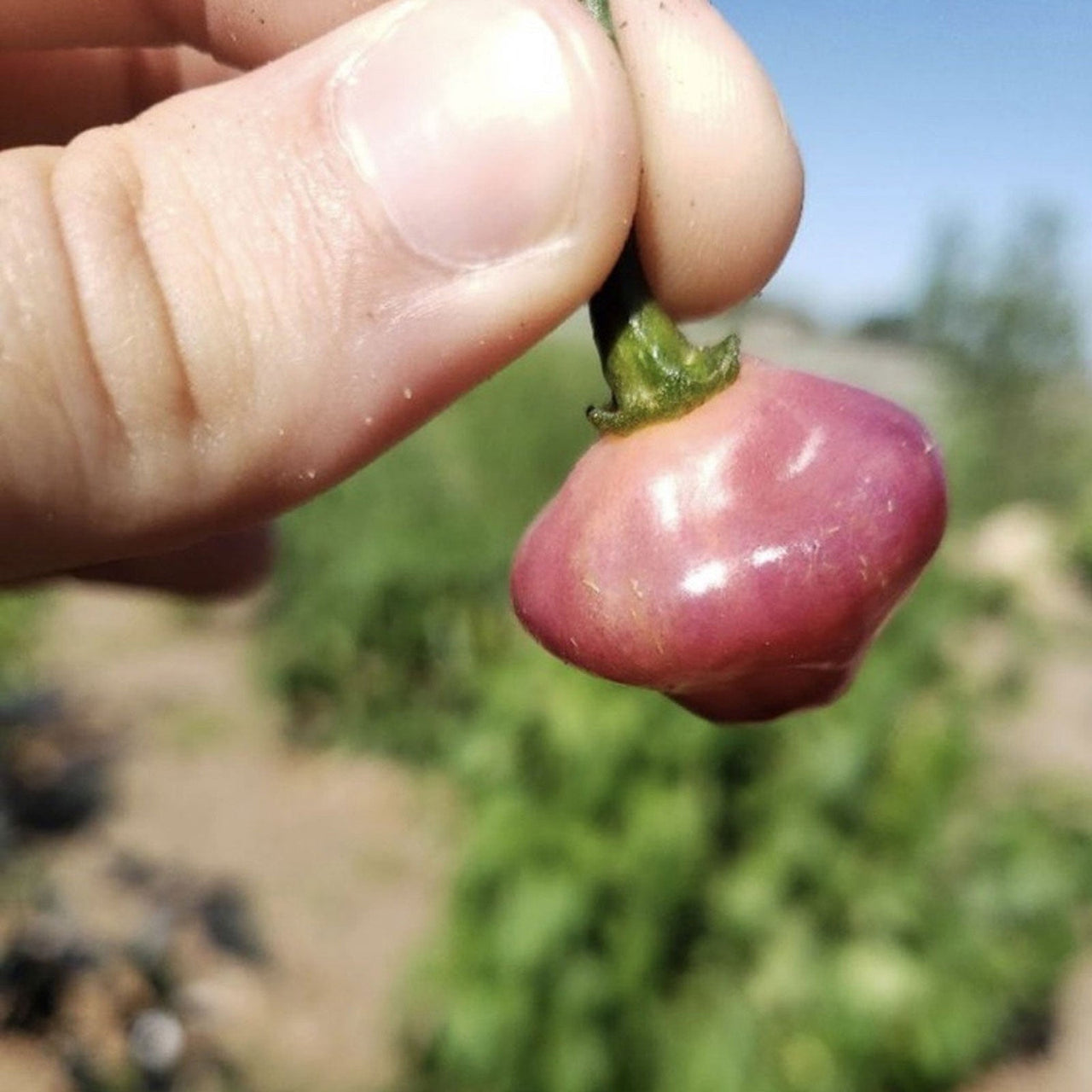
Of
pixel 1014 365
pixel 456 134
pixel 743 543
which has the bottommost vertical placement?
pixel 1014 365

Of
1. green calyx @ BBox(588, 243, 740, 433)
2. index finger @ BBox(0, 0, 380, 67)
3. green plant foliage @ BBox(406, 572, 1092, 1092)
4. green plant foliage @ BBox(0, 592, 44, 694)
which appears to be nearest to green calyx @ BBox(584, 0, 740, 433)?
green calyx @ BBox(588, 243, 740, 433)

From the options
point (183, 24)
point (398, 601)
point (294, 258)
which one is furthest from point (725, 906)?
Answer: point (398, 601)

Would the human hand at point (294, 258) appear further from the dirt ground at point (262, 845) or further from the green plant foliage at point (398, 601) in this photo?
the green plant foliage at point (398, 601)

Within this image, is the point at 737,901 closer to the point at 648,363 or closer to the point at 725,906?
the point at 725,906

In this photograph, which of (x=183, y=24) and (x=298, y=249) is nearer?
(x=298, y=249)

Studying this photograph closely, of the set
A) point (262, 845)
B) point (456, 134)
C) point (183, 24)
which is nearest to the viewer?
point (456, 134)

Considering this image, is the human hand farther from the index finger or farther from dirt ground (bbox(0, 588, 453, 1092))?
dirt ground (bbox(0, 588, 453, 1092))

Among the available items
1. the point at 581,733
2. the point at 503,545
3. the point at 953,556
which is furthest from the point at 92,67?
the point at 953,556
